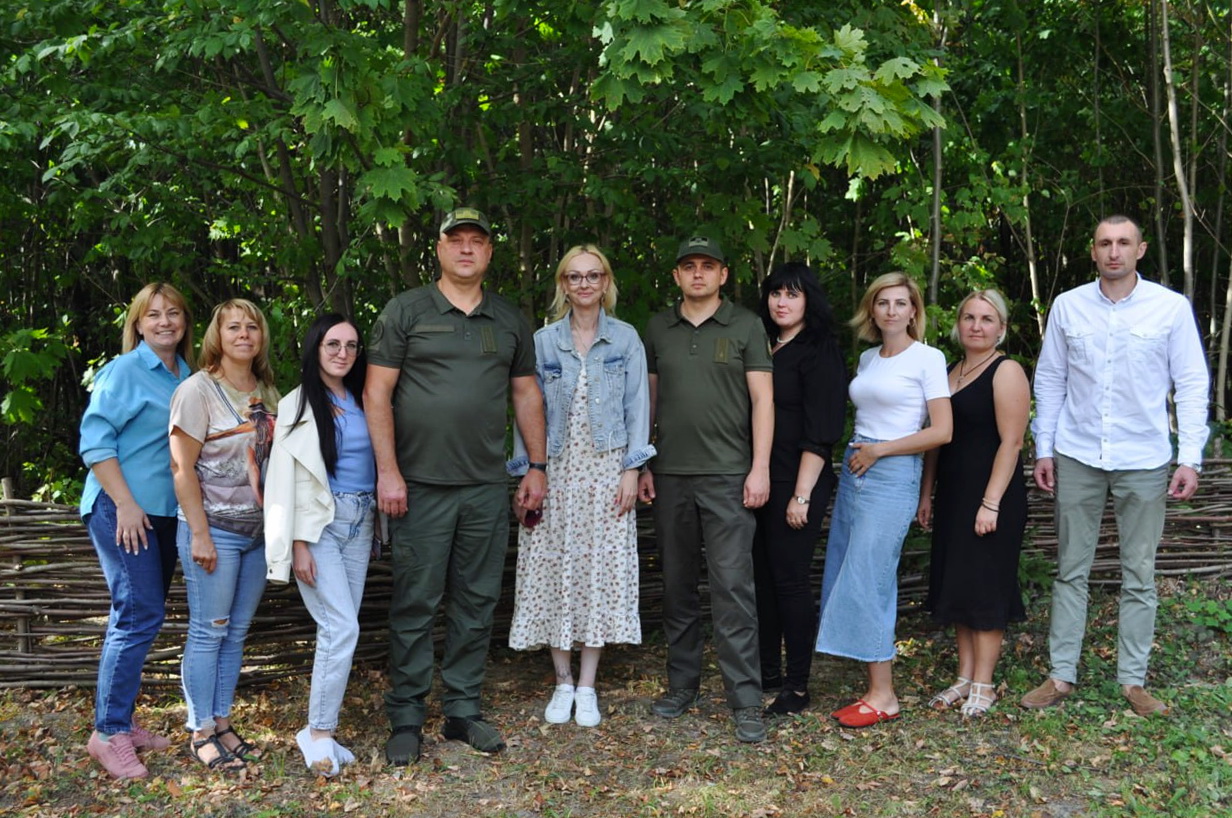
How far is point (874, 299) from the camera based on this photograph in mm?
4148

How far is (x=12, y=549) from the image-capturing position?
14.5ft

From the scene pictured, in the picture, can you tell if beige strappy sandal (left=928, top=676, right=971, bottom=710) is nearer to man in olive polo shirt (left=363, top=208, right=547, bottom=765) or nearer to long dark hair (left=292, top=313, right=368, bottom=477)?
man in olive polo shirt (left=363, top=208, right=547, bottom=765)

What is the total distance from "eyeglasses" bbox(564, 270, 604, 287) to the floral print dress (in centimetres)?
33

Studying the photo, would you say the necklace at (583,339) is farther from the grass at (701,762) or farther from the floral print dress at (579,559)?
the grass at (701,762)

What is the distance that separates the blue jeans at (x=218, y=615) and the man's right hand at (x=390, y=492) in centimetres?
44

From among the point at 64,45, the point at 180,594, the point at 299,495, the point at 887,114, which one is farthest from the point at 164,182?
the point at 887,114

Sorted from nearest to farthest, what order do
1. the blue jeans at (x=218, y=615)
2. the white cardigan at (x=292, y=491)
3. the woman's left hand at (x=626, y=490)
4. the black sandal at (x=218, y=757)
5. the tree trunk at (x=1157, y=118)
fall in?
the white cardigan at (x=292, y=491) < the blue jeans at (x=218, y=615) < the black sandal at (x=218, y=757) < the woman's left hand at (x=626, y=490) < the tree trunk at (x=1157, y=118)

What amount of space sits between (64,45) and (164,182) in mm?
2596

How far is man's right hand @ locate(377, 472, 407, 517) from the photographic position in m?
3.76

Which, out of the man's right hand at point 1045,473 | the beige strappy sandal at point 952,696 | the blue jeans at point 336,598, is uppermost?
the man's right hand at point 1045,473

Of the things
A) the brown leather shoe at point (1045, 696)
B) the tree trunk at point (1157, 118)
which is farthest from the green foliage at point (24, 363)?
the tree trunk at point (1157, 118)

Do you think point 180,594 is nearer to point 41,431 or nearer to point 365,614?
point 365,614

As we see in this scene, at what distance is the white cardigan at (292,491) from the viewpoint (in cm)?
352

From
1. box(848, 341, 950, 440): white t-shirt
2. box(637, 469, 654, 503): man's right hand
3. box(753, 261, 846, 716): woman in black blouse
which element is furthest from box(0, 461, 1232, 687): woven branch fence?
box(848, 341, 950, 440): white t-shirt
